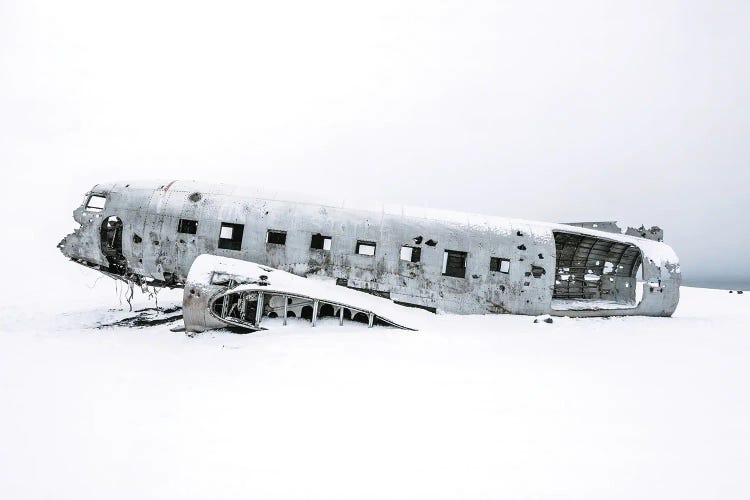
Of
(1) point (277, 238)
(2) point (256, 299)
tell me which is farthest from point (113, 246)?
(2) point (256, 299)

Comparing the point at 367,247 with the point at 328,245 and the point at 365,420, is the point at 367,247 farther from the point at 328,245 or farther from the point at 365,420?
the point at 365,420

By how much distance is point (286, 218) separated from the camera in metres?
11.5

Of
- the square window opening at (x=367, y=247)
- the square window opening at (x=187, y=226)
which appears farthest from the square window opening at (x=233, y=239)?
the square window opening at (x=367, y=247)

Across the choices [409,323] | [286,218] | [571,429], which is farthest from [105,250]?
[571,429]

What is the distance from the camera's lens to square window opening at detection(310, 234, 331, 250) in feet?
37.6

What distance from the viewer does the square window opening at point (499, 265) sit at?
11922 millimetres

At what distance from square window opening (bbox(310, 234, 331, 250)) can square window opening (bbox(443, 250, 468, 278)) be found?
4.06 metres

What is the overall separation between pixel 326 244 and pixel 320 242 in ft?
0.74

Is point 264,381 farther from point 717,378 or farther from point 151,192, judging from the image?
point 151,192

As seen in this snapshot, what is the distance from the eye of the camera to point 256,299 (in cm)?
952

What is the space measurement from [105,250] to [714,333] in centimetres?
2038

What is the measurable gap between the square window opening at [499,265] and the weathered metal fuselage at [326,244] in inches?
1.4

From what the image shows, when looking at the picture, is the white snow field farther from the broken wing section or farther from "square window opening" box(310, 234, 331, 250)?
"square window opening" box(310, 234, 331, 250)

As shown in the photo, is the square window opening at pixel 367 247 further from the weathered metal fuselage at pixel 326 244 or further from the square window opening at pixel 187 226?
the square window opening at pixel 187 226
